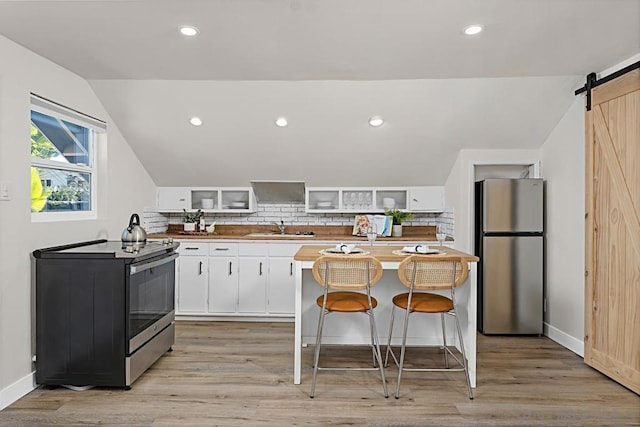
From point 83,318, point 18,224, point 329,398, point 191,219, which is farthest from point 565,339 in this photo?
point 18,224

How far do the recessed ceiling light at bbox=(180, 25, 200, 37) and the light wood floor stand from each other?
2.38 m

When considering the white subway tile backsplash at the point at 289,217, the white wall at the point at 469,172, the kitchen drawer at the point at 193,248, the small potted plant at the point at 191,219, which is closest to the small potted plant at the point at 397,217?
the white subway tile backsplash at the point at 289,217

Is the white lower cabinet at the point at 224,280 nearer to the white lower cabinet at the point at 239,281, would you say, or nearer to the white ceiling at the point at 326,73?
the white lower cabinet at the point at 239,281

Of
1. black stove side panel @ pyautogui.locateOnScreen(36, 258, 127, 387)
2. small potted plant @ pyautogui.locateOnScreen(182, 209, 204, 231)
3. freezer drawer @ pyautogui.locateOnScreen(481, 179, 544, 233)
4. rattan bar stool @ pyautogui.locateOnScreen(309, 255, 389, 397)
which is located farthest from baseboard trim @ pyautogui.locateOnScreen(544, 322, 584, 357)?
small potted plant @ pyautogui.locateOnScreen(182, 209, 204, 231)

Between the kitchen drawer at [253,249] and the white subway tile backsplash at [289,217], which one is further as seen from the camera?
the white subway tile backsplash at [289,217]

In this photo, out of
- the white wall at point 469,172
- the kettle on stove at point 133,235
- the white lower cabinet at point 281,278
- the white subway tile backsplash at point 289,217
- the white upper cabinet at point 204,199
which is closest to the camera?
the kettle on stove at point 133,235

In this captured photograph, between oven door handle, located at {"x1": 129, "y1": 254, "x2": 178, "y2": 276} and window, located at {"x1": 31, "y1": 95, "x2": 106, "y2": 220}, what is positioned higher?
window, located at {"x1": 31, "y1": 95, "x2": 106, "y2": 220}

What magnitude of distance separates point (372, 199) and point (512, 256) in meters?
1.71

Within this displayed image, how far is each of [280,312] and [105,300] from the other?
230 cm

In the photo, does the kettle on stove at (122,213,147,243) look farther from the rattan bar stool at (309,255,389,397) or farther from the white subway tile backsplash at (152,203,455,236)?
the white subway tile backsplash at (152,203,455,236)

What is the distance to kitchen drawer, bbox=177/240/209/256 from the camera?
5.27 m

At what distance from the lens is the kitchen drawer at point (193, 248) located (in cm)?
527

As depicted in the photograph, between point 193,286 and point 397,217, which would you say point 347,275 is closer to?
point 397,217

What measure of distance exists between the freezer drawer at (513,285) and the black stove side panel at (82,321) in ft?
11.0
